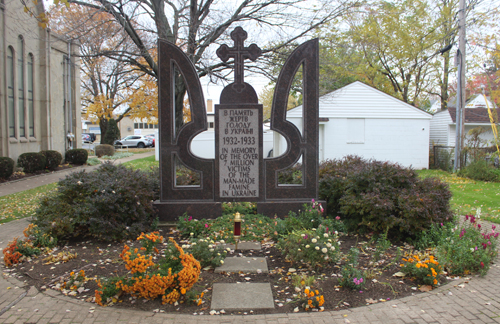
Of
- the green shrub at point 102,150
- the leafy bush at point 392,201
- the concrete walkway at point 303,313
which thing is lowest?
the concrete walkway at point 303,313

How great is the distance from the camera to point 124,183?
605 centimetres

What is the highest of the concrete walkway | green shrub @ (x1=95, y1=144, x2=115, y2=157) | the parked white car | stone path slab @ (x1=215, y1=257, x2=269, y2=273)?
the parked white car

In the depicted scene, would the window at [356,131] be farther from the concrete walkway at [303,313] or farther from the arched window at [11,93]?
the arched window at [11,93]

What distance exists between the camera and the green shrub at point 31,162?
15345mm

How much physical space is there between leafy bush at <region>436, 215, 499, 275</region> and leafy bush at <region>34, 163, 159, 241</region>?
4350mm

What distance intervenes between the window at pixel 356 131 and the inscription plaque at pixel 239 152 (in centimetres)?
1254

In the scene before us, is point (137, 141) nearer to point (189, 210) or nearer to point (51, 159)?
point (51, 159)

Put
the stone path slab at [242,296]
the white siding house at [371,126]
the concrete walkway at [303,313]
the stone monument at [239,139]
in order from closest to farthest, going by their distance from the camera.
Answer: the concrete walkway at [303,313]
the stone path slab at [242,296]
the stone monument at [239,139]
the white siding house at [371,126]

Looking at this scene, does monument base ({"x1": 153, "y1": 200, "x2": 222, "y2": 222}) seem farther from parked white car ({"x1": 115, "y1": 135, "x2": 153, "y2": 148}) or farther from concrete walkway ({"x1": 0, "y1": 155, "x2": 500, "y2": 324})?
parked white car ({"x1": 115, "y1": 135, "x2": 153, "y2": 148})

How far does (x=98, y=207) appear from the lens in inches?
223

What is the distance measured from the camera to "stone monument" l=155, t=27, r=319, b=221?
277 inches

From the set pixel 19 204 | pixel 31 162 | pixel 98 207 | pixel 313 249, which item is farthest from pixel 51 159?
pixel 313 249

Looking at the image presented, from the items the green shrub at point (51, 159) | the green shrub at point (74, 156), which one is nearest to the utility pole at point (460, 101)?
the green shrub at point (51, 159)

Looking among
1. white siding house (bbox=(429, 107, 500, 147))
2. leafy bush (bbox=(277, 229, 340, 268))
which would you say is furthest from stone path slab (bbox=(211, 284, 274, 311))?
white siding house (bbox=(429, 107, 500, 147))
